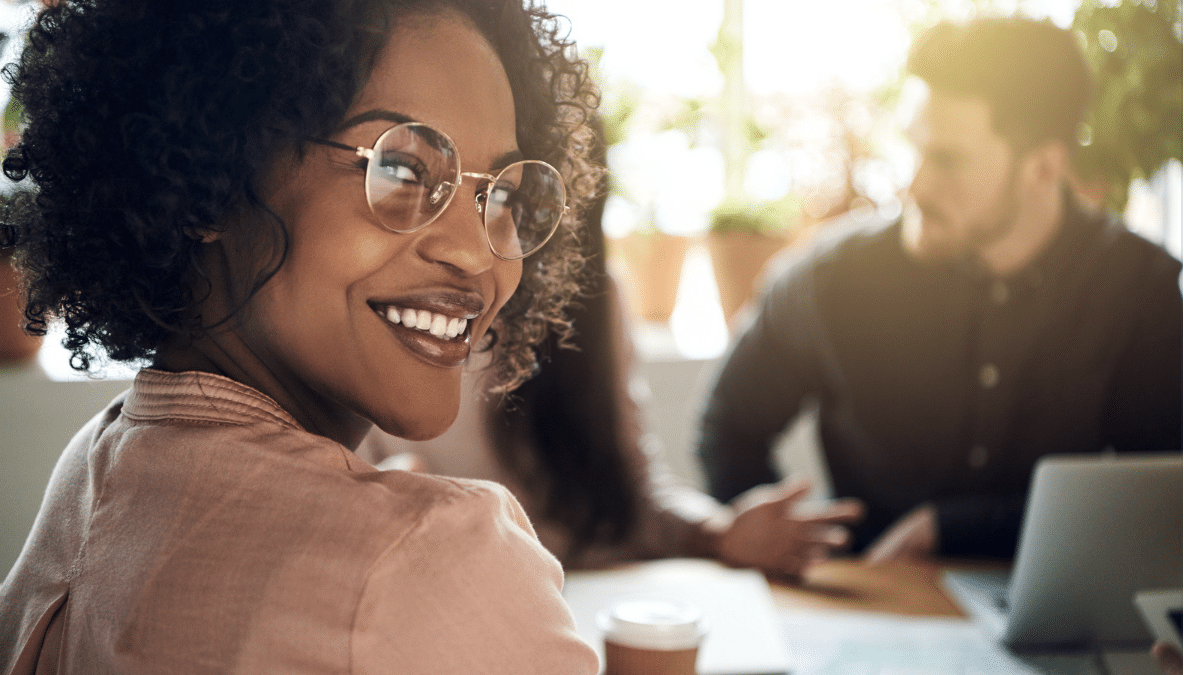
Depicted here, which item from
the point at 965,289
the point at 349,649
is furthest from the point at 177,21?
the point at 965,289

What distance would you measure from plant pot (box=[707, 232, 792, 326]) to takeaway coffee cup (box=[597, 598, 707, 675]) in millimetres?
1922

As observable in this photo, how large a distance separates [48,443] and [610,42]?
1.84 metres

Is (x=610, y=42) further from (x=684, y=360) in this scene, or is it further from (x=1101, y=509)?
(x=1101, y=509)

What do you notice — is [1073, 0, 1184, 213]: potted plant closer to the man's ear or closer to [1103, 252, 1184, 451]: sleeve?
the man's ear

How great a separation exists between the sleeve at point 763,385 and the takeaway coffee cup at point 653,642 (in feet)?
4.32

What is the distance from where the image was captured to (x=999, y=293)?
2129 millimetres

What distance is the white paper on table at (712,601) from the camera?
3.41 feet

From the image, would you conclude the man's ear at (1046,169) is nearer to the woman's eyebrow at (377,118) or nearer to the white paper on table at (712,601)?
the white paper on table at (712,601)

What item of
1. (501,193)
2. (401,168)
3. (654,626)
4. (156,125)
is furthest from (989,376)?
(156,125)

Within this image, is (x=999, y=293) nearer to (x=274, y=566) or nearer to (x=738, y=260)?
(x=738, y=260)

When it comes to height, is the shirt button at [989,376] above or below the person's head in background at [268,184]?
below

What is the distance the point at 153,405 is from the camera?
2.13 feet

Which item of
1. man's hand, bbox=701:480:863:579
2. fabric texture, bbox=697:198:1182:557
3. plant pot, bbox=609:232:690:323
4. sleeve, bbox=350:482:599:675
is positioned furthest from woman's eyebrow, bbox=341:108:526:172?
plant pot, bbox=609:232:690:323

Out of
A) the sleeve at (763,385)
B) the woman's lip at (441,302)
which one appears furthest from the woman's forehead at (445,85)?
the sleeve at (763,385)
